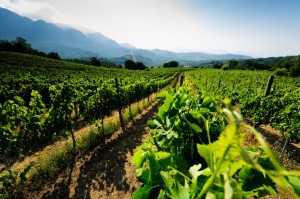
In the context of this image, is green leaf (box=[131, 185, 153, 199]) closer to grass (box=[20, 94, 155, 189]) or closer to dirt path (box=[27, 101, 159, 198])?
Answer: dirt path (box=[27, 101, 159, 198])

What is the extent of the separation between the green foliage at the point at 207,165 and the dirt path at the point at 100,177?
500cm

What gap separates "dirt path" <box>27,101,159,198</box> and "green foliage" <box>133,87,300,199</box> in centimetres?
500

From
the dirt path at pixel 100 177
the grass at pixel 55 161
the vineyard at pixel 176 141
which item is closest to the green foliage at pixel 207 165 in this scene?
the vineyard at pixel 176 141

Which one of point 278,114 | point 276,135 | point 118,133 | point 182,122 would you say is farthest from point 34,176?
point 276,135

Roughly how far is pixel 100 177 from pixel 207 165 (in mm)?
6018

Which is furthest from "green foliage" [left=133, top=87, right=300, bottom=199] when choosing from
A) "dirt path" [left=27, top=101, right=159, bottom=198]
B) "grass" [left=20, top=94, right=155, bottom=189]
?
"grass" [left=20, top=94, right=155, bottom=189]

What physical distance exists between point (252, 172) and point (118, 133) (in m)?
9.70

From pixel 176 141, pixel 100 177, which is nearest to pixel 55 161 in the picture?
pixel 100 177

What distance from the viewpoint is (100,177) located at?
6.73 m

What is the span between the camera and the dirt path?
600 cm

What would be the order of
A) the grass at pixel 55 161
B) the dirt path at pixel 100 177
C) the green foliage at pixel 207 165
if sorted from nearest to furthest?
the green foliage at pixel 207 165 < the dirt path at pixel 100 177 < the grass at pixel 55 161

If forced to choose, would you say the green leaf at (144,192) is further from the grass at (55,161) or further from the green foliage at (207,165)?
the grass at (55,161)

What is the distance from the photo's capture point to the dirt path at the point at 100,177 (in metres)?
6.00

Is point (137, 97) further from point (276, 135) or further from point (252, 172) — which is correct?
point (252, 172)
